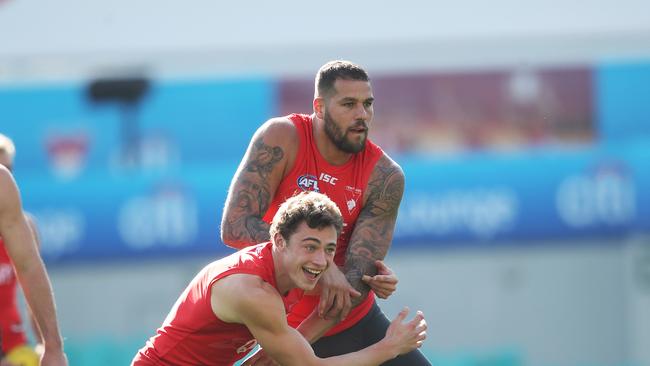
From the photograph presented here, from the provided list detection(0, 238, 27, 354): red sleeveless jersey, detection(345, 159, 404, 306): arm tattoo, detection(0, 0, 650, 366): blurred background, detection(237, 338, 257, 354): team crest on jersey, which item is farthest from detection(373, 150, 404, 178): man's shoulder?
detection(0, 0, 650, 366): blurred background

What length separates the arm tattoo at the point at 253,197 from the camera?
599cm

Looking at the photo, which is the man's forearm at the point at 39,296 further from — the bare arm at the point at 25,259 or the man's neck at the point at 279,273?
the man's neck at the point at 279,273

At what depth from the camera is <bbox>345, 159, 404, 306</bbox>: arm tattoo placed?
20.2 ft

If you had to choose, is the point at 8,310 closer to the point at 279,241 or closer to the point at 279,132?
the point at 279,132

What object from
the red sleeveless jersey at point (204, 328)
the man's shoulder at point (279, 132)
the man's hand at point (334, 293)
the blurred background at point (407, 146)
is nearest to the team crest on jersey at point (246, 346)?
the red sleeveless jersey at point (204, 328)

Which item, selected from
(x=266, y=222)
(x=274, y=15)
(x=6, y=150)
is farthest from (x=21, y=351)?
(x=274, y=15)

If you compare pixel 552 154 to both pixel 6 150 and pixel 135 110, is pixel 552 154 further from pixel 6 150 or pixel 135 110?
pixel 6 150

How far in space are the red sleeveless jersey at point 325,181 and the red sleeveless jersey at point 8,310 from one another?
240 cm

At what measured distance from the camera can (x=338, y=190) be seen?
6.25 meters

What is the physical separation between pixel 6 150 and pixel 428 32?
14.9 meters

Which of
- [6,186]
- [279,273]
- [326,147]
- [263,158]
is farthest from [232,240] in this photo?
[6,186]

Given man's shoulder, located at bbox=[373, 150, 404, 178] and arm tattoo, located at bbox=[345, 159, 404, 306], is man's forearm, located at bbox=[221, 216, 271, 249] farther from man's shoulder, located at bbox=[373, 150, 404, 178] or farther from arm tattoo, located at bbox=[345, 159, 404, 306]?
man's shoulder, located at bbox=[373, 150, 404, 178]

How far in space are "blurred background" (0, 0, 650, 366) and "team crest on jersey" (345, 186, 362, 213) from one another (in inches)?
275

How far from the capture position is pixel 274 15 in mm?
21516
